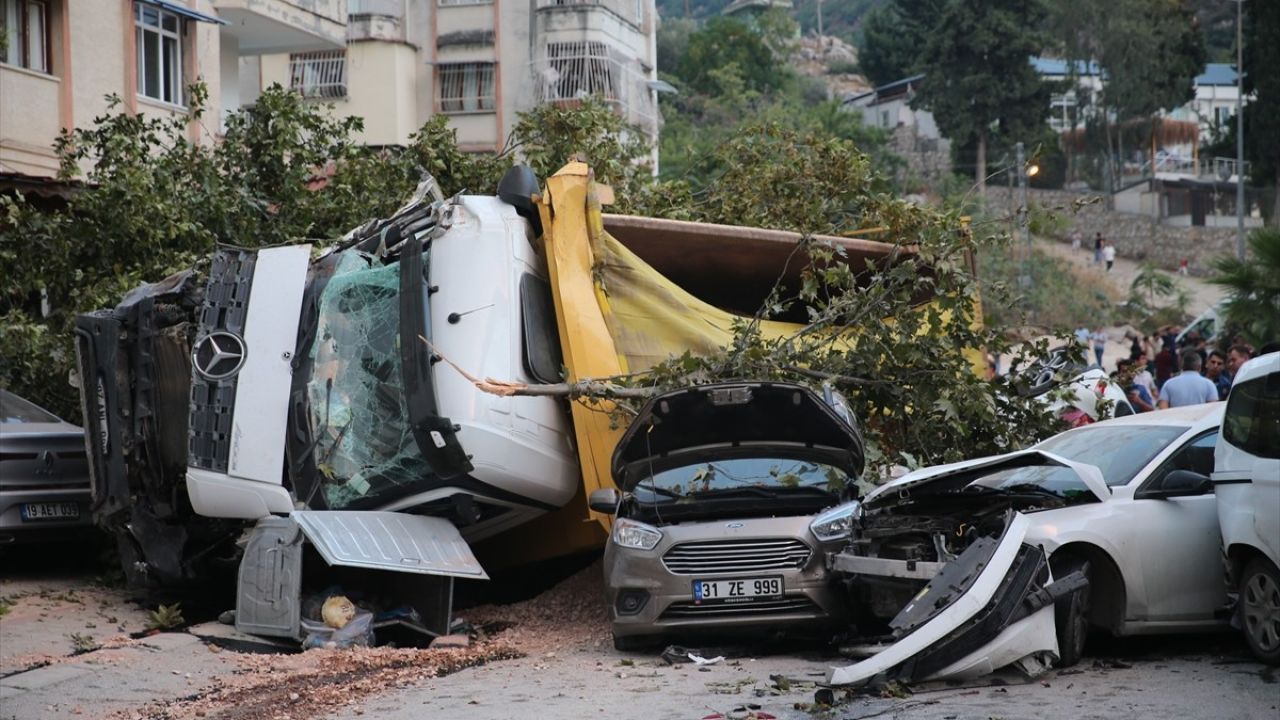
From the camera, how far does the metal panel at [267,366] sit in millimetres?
10641

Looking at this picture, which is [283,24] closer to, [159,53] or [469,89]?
[159,53]

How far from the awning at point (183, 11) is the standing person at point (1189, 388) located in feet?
52.4

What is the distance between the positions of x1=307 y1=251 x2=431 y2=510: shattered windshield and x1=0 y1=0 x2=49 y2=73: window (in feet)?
39.6

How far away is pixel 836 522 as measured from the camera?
31.8 feet

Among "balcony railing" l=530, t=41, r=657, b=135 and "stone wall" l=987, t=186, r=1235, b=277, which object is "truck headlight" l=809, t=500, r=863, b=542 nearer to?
"balcony railing" l=530, t=41, r=657, b=135

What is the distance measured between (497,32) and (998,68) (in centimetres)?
3198

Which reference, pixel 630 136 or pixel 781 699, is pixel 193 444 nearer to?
pixel 781 699

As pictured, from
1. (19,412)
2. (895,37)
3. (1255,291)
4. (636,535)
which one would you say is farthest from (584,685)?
(895,37)

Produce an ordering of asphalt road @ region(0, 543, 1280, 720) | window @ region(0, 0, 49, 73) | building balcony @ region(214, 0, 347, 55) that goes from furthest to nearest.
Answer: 1. building balcony @ region(214, 0, 347, 55)
2. window @ region(0, 0, 49, 73)
3. asphalt road @ region(0, 543, 1280, 720)

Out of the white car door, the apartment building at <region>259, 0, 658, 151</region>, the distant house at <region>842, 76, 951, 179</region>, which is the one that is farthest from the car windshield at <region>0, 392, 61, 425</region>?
the distant house at <region>842, 76, 951, 179</region>

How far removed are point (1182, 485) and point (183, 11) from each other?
64.5 feet

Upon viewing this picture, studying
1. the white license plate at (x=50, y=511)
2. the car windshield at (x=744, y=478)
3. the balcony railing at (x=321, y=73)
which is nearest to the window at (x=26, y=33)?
the white license plate at (x=50, y=511)

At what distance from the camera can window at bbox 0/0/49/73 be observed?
69.9ft

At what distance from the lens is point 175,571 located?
1133 cm
